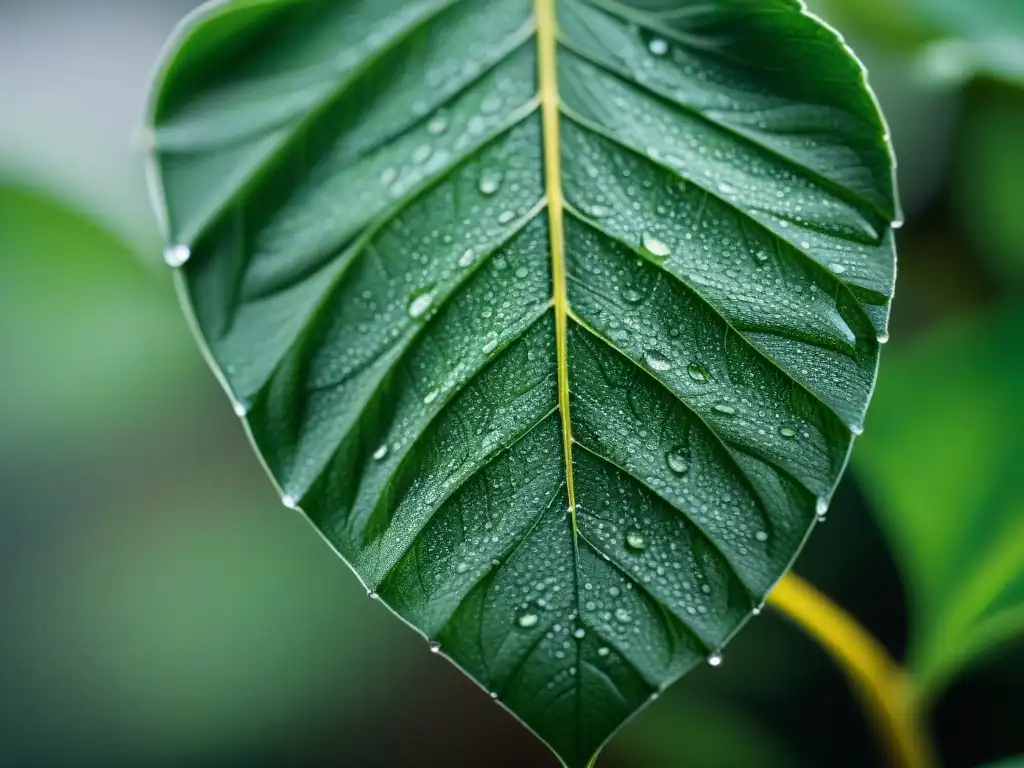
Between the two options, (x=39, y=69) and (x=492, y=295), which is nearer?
(x=492, y=295)

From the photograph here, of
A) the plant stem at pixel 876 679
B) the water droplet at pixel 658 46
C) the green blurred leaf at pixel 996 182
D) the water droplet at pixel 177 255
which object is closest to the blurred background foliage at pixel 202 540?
the green blurred leaf at pixel 996 182

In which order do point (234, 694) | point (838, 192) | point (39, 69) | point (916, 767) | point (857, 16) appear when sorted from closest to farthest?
1. point (838, 192)
2. point (916, 767)
3. point (857, 16)
4. point (234, 694)
5. point (39, 69)

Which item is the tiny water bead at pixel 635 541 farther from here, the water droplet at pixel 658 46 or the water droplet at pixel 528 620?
the water droplet at pixel 658 46

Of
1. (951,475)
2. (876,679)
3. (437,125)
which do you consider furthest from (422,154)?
(951,475)

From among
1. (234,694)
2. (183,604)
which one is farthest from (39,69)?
(234,694)

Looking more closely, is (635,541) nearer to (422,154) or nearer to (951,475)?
(422,154)

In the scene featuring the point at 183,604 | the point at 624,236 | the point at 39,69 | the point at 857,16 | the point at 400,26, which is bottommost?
the point at 183,604

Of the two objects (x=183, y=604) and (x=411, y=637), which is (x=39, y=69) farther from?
(x=411, y=637)

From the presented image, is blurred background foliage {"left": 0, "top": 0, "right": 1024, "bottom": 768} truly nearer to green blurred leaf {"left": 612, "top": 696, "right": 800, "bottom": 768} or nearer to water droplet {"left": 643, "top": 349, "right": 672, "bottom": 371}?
green blurred leaf {"left": 612, "top": 696, "right": 800, "bottom": 768}
